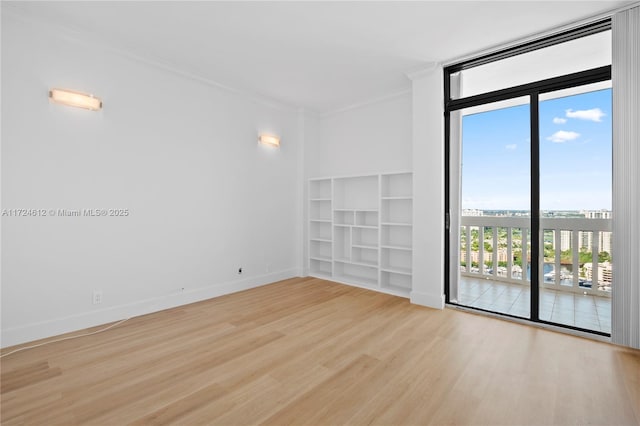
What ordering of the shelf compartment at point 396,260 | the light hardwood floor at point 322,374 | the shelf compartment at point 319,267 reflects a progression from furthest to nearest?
the shelf compartment at point 319,267, the shelf compartment at point 396,260, the light hardwood floor at point 322,374

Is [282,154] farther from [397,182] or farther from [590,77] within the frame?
[590,77]

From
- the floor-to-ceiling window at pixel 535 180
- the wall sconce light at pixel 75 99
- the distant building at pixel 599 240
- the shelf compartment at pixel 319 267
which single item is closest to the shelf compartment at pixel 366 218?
the shelf compartment at pixel 319 267

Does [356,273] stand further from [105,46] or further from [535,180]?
[105,46]

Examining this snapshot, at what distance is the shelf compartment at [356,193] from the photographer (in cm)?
451

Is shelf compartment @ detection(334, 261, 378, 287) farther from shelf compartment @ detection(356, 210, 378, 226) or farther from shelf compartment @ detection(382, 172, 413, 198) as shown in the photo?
shelf compartment @ detection(382, 172, 413, 198)

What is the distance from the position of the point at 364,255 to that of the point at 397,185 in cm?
117

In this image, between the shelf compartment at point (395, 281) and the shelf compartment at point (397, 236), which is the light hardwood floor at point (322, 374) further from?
the shelf compartment at point (397, 236)

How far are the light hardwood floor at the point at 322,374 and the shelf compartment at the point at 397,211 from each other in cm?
151

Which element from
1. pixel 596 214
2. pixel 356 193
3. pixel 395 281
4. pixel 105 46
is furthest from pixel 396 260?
pixel 105 46

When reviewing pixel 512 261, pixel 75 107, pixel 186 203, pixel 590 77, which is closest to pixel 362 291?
pixel 512 261

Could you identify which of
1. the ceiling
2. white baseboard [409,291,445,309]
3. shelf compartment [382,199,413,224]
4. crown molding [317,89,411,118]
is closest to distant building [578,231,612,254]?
white baseboard [409,291,445,309]

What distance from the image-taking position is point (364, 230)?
182 inches

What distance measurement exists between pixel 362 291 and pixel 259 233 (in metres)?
1.67

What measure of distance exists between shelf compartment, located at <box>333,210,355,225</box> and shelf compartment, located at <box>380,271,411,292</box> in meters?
0.97
